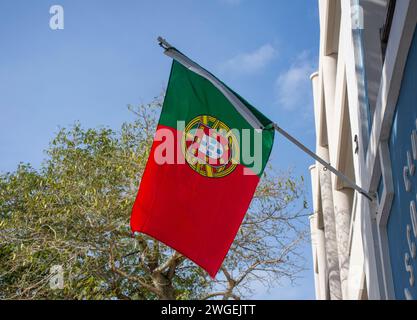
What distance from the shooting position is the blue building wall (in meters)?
5.46

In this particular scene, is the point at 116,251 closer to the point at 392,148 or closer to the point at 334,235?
the point at 334,235

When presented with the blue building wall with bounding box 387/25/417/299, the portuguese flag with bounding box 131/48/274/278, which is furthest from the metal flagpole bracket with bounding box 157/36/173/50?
the blue building wall with bounding box 387/25/417/299

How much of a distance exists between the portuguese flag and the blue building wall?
1.36 meters

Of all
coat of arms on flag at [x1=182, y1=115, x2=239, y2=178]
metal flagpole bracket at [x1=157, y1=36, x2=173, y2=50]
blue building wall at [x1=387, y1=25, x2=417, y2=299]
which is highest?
metal flagpole bracket at [x1=157, y1=36, x2=173, y2=50]

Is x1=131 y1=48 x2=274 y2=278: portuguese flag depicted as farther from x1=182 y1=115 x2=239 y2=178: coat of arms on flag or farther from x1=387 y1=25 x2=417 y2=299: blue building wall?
x1=387 y1=25 x2=417 y2=299: blue building wall

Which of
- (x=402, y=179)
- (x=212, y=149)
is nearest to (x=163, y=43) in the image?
(x=212, y=149)

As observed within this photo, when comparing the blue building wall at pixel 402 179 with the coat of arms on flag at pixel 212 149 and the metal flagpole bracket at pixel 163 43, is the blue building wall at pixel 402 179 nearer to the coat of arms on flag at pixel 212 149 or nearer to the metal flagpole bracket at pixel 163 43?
the coat of arms on flag at pixel 212 149

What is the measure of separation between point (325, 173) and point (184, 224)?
1210 cm

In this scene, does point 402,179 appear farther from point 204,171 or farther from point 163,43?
point 163,43

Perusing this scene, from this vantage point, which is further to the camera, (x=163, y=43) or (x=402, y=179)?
(x=163, y=43)

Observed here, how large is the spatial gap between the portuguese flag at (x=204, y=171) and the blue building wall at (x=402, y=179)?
136cm

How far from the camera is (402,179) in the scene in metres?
6.14

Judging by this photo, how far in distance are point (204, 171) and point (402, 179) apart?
211cm

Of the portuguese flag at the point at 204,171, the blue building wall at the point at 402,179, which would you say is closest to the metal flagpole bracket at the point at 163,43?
the portuguese flag at the point at 204,171
